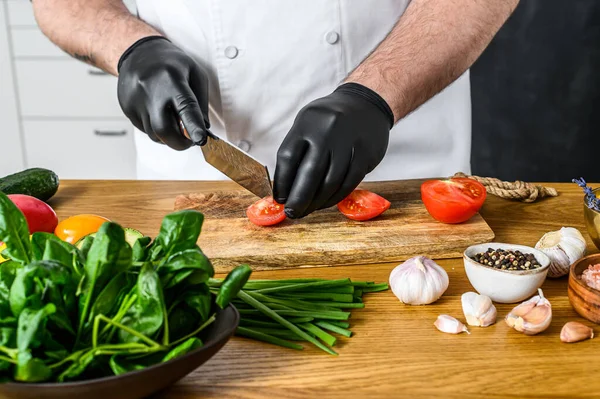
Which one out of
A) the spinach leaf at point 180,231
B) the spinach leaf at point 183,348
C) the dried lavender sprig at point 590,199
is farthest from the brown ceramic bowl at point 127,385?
the dried lavender sprig at point 590,199

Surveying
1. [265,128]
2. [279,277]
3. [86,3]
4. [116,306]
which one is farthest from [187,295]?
[86,3]

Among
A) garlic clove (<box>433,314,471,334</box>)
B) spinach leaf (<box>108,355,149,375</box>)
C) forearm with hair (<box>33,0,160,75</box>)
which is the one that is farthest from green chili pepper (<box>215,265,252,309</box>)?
forearm with hair (<box>33,0,160,75</box>)

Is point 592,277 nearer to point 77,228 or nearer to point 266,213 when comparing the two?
point 266,213

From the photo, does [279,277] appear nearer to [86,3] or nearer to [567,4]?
[86,3]

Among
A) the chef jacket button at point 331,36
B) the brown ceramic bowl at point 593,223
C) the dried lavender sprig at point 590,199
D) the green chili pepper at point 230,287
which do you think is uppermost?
the chef jacket button at point 331,36

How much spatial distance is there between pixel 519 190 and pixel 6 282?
112 cm

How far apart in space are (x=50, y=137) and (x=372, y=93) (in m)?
2.43

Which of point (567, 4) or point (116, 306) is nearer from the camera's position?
point (116, 306)

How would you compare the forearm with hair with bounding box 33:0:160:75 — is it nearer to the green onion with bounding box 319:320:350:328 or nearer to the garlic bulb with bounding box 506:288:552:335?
the green onion with bounding box 319:320:350:328

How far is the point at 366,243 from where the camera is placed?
1.37 metres

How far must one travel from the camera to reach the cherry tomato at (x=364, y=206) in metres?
1.47

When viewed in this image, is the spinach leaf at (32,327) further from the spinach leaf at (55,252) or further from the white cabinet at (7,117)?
the white cabinet at (7,117)

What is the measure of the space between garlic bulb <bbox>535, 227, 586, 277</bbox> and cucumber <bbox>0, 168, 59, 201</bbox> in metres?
1.07

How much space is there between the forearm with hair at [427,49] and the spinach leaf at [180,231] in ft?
2.43
